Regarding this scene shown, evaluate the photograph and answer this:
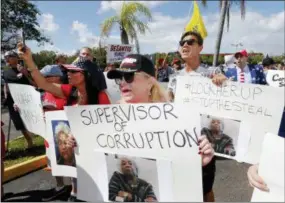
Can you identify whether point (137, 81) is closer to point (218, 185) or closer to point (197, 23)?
point (218, 185)

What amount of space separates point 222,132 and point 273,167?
2.17m

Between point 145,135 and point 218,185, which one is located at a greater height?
point 145,135

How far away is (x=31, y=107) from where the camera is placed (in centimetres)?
383

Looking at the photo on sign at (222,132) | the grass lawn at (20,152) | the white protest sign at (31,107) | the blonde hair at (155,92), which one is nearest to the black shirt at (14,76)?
the grass lawn at (20,152)

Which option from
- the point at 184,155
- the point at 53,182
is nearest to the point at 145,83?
the point at 184,155

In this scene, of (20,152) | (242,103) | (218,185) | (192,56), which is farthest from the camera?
(20,152)

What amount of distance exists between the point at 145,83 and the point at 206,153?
0.65 m

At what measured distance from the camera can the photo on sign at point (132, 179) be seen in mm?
1878

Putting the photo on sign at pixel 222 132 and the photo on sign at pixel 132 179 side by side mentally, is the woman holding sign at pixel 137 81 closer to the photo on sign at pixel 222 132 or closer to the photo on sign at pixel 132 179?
the photo on sign at pixel 132 179

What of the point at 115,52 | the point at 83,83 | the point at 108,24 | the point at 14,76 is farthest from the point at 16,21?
the point at 83,83

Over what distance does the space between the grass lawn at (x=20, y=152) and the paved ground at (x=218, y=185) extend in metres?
0.45

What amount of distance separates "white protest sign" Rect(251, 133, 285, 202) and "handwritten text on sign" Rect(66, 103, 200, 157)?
16.7 inches

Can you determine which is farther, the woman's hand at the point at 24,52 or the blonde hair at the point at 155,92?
the woman's hand at the point at 24,52

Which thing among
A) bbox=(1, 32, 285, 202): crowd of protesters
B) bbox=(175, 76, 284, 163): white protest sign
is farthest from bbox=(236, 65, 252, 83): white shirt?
bbox=(175, 76, 284, 163): white protest sign
